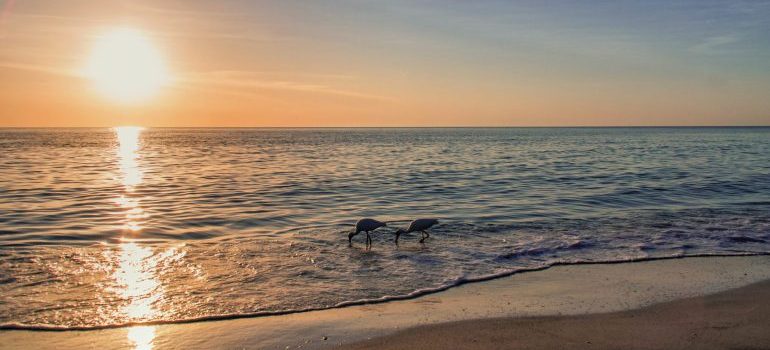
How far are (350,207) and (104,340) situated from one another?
1217 cm

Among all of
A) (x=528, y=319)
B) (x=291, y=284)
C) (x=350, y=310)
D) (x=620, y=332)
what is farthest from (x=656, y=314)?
(x=291, y=284)

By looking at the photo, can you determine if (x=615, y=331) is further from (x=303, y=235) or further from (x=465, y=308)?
(x=303, y=235)

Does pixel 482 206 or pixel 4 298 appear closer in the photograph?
pixel 4 298

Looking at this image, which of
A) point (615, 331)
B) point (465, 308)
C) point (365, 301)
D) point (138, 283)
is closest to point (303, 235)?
point (138, 283)

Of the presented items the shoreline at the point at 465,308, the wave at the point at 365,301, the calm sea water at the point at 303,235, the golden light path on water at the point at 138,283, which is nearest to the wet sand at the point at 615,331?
the shoreline at the point at 465,308

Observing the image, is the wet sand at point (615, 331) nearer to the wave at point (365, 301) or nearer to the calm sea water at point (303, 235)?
the wave at point (365, 301)

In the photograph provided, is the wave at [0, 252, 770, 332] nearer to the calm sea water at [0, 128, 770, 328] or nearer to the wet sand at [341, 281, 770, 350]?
the calm sea water at [0, 128, 770, 328]

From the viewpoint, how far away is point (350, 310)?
308 inches

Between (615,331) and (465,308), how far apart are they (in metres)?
1.97

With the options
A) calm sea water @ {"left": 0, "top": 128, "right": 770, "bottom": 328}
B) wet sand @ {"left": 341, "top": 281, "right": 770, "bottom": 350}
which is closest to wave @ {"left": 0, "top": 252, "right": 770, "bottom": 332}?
calm sea water @ {"left": 0, "top": 128, "right": 770, "bottom": 328}

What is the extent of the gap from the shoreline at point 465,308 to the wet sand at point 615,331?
26 cm

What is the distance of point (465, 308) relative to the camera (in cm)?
772

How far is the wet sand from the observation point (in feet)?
20.3

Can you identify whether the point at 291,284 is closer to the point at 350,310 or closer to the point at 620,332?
the point at 350,310
